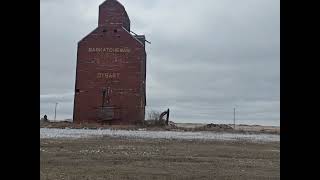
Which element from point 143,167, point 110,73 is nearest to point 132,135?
point 110,73

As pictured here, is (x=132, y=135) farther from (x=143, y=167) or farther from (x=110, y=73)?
(x=143, y=167)

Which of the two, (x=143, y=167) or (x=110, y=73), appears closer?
(x=143, y=167)

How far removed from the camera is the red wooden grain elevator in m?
46.0

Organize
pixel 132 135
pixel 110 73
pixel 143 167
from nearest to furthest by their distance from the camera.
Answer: pixel 143 167, pixel 132 135, pixel 110 73

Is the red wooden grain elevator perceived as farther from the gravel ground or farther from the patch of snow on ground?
the gravel ground

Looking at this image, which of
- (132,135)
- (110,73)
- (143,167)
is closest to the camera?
(143,167)

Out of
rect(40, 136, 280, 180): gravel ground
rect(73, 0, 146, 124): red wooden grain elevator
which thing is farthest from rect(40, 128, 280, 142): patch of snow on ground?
rect(40, 136, 280, 180): gravel ground

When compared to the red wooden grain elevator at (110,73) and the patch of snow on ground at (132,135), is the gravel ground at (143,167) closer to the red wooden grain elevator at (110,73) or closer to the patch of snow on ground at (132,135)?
the patch of snow on ground at (132,135)

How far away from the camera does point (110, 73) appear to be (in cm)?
4650

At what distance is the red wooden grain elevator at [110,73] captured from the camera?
151ft
